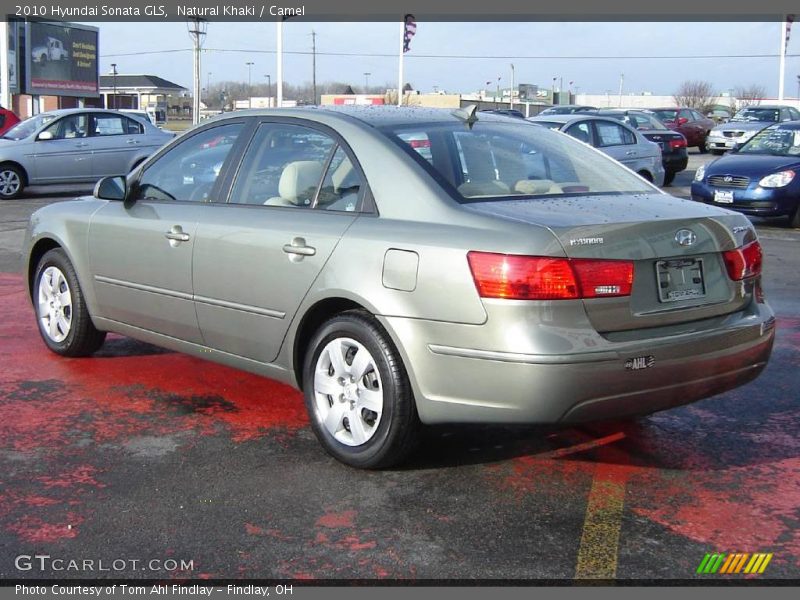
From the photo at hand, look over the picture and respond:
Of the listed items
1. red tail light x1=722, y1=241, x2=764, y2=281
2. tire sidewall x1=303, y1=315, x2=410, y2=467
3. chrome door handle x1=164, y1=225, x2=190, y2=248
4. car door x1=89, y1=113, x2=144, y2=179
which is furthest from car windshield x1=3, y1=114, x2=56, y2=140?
red tail light x1=722, y1=241, x2=764, y2=281

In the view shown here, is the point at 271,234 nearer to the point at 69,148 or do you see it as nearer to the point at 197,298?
the point at 197,298

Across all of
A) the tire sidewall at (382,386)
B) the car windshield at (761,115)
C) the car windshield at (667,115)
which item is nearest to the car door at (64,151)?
Answer: the tire sidewall at (382,386)

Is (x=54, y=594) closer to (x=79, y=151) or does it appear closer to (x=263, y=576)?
(x=263, y=576)

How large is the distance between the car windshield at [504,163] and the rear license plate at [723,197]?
9530mm

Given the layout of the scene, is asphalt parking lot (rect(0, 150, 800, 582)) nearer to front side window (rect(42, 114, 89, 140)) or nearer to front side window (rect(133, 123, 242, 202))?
front side window (rect(133, 123, 242, 202))

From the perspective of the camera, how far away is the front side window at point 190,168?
5332mm

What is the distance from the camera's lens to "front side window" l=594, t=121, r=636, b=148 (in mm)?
15883

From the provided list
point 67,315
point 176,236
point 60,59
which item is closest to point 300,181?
point 176,236

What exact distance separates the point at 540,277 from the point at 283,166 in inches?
67.5

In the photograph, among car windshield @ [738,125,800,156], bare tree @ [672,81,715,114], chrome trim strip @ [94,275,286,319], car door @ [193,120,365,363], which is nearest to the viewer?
car door @ [193,120,365,363]

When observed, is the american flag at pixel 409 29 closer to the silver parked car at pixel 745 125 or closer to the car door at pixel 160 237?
the silver parked car at pixel 745 125

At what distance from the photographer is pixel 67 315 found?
628 centimetres

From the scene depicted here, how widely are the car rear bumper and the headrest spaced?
96cm

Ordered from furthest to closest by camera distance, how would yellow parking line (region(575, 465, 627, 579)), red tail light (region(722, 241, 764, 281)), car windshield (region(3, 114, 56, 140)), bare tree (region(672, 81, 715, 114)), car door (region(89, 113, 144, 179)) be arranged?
bare tree (region(672, 81, 715, 114)) < car door (region(89, 113, 144, 179)) < car windshield (region(3, 114, 56, 140)) < red tail light (region(722, 241, 764, 281)) < yellow parking line (region(575, 465, 627, 579))
